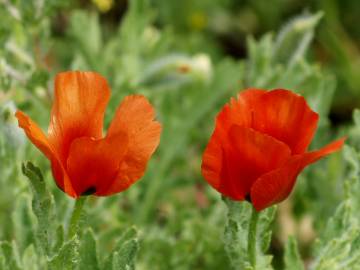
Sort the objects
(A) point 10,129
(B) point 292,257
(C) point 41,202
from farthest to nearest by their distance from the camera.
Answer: (A) point 10,129, (B) point 292,257, (C) point 41,202

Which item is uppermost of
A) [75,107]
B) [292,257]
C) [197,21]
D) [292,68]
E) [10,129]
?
[197,21]

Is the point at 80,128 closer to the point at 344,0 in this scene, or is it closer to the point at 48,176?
the point at 48,176

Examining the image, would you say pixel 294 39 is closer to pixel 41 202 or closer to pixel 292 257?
pixel 292 257

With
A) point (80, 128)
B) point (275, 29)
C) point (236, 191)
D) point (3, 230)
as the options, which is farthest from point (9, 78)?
point (275, 29)

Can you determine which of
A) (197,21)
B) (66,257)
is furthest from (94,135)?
(197,21)

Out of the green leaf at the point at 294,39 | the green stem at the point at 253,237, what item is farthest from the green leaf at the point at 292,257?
the green leaf at the point at 294,39

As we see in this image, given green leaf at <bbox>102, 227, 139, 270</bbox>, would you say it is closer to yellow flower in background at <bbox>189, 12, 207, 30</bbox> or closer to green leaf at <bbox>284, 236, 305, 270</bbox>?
green leaf at <bbox>284, 236, 305, 270</bbox>

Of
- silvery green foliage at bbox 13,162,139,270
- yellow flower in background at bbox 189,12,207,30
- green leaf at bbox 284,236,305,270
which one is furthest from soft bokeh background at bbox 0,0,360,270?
silvery green foliage at bbox 13,162,139,270
